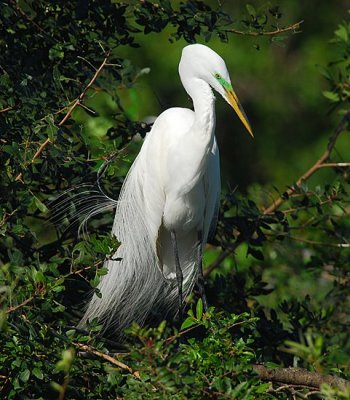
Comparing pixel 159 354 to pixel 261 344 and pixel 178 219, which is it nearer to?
pixel 261 344

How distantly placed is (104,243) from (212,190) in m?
1.04

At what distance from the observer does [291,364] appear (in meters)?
3.15

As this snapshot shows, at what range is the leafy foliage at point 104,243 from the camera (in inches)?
86.4

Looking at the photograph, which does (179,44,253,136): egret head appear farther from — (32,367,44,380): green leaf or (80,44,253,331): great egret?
(32,367,44,380): green leaf

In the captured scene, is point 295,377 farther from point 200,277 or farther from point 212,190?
point 212,190

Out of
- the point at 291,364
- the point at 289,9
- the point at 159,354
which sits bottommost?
the point at 289,9

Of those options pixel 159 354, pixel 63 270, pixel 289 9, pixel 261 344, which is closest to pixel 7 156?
pixel 63 270

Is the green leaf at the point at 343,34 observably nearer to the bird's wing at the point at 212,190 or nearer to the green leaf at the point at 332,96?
the green leaf at the point at 332,96

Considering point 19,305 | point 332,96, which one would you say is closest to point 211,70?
point 332,96

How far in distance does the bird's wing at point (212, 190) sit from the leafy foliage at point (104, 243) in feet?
0.15

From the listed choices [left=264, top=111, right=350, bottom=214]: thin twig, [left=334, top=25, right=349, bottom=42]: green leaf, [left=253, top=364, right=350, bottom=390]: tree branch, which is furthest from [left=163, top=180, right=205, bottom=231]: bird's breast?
[left=253, top=364, right=350, bottom=390]: tree branch

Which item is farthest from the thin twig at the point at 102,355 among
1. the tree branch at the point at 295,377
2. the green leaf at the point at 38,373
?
the tree branch at the point at 295,377

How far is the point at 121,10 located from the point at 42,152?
634 millimetres

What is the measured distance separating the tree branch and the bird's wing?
89 centimetres
